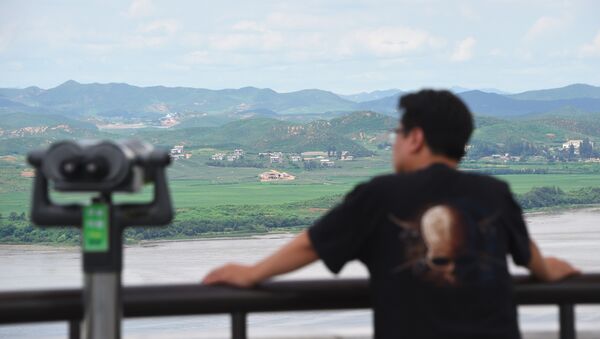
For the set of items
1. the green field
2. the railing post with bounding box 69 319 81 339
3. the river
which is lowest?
the river

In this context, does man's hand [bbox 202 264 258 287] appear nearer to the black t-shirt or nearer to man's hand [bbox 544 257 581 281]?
the black t-shirt

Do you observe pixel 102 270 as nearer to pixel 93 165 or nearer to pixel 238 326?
pixel 93 165

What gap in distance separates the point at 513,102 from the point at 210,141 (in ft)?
170

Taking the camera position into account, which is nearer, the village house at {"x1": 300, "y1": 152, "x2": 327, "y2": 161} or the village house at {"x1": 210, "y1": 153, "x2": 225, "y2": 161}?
the village house at {"x1": 210, "y1": 153, "x2": 225, "y2": 161}

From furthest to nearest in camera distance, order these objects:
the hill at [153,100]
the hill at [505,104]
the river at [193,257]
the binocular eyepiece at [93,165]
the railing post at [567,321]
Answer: the hill at [505,104], the hill at [153,100], the river at [193,257], the railing post at [567,321], the binocular eyepiece at [93,165]

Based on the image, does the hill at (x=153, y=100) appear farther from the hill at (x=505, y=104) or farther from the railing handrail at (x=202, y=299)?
the railing handrail at (x=202, y=299)

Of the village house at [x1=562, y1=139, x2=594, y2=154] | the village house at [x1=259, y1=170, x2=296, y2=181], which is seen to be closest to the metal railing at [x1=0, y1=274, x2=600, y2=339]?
the village house at [x1=259, y1=170, x2=296, y2=181]

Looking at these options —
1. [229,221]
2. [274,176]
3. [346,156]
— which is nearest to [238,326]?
[229,221]

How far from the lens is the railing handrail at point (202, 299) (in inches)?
71.7

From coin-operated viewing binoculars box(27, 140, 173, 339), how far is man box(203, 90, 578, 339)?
0.88 feet

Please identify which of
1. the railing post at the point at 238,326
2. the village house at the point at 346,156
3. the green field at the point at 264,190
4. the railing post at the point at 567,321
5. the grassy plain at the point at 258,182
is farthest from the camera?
the village house at the point at 346,156

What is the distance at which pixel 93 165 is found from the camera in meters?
1.68

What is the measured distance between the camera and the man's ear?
1834 millimetres

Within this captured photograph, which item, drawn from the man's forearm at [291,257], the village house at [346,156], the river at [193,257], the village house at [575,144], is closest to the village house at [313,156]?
the village house at [346,156]
